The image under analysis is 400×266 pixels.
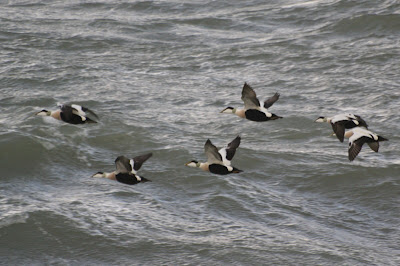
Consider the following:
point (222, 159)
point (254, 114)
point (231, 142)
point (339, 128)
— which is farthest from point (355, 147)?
point (222, 159)

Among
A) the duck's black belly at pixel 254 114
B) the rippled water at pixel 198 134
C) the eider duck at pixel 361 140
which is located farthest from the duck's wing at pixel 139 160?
the eider duck at pixel 361 140

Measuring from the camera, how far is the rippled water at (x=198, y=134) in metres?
11.4

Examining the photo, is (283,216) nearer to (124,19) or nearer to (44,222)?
(44,222)

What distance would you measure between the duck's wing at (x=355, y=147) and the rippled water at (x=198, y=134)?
5.73ft

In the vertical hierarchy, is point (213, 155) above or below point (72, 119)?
below

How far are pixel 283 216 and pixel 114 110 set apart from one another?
641 centimetres

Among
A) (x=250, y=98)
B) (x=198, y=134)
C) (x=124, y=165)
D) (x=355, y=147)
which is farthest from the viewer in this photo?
(x=198, y=134)

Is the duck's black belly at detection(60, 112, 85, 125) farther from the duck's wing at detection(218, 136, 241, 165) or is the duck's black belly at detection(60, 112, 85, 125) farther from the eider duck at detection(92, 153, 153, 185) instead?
the duck's wing at detection(218, 136, 241, 165)

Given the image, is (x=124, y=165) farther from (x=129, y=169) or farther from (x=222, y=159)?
(x=222, y=159)

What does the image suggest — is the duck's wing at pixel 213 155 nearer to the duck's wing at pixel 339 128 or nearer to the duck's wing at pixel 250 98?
the duck's wing at pixel 250 98

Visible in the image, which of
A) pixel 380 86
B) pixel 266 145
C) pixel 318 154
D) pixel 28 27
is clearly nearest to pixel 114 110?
pixel 266 145

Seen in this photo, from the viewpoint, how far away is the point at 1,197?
12.8m

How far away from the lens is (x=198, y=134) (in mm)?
16094

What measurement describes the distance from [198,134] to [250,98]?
5.63 m
